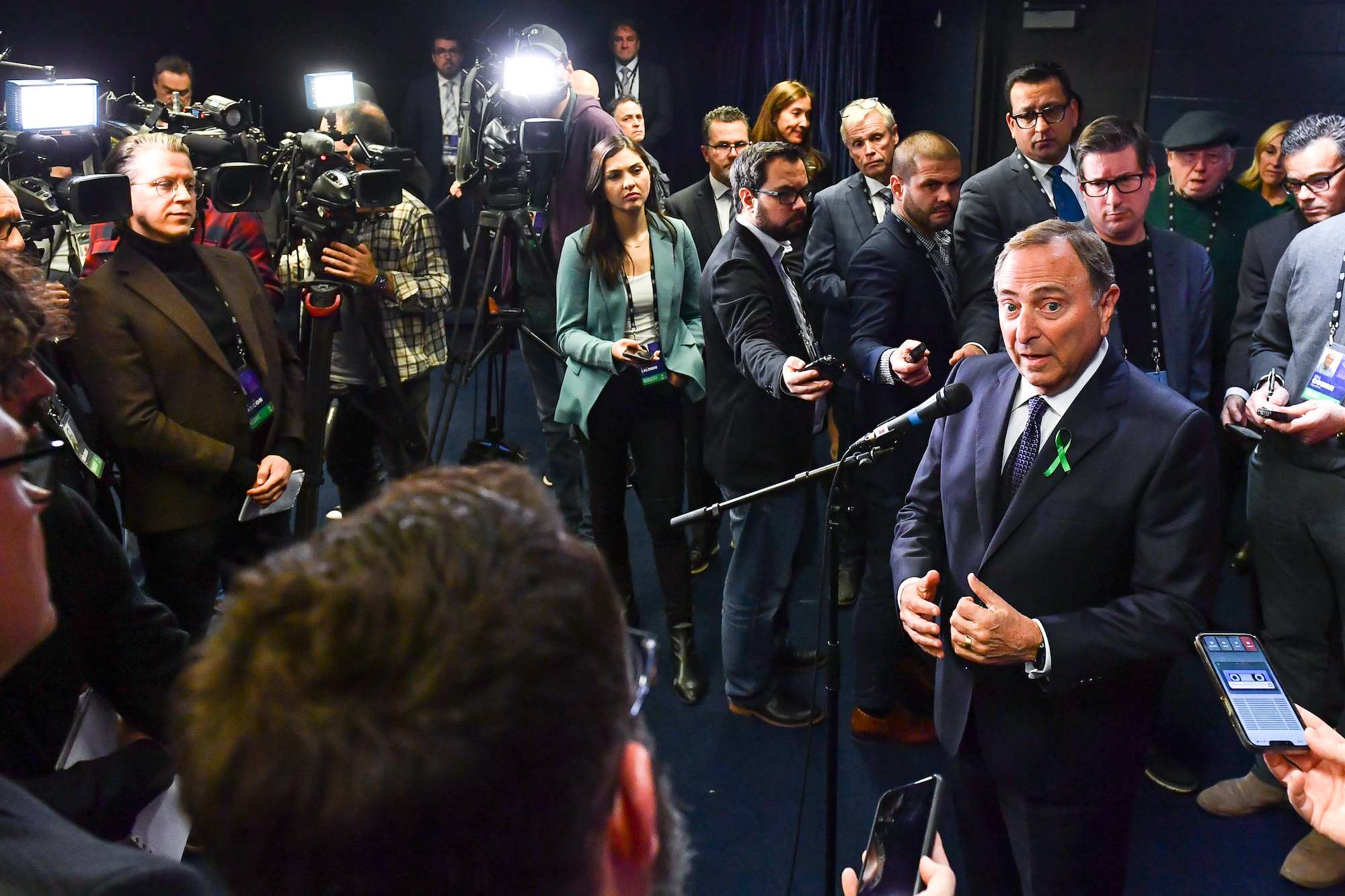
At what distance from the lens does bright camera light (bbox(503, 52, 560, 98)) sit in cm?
360

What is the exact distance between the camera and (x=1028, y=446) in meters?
1.81

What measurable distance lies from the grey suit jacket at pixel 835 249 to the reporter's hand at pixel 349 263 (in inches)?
52.5

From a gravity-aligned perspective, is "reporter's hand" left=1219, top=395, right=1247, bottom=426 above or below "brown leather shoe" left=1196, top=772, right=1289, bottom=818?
above

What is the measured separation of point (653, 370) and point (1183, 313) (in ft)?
4.46

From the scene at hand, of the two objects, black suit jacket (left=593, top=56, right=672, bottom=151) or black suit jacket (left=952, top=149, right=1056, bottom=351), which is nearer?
black suit jacket (left=952, top=149, right=1056, bottom=351)

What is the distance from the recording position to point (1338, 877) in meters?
2.37

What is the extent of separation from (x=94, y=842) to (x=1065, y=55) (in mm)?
5814

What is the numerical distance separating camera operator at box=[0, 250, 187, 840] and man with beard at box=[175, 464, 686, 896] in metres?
0.74

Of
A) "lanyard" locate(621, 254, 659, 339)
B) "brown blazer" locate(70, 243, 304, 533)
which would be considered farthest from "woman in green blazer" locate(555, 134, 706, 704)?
"brown blazer" locate(70, 243, 304, 533)

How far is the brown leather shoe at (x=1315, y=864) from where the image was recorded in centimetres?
237

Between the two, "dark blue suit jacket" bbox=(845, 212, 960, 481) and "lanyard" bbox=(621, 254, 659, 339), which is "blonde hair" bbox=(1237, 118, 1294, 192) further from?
"lanyard" bbox=(621, 254, 659, 339)

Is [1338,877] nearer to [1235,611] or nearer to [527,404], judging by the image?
[1235,611]

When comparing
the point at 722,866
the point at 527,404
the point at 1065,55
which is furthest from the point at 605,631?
the point at 1065,55

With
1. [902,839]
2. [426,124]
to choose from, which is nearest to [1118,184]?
[902,839]
